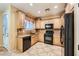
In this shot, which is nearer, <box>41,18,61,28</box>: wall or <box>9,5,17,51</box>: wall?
<box>9,5,17,51</box>: wall

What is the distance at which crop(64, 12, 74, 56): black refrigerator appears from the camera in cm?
152

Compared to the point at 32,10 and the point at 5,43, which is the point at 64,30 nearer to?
the point at 32,10

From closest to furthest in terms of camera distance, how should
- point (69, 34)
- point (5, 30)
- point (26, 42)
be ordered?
point (69, 34)
point (5, 30)
point (26, 42)

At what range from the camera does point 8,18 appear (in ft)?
5.80

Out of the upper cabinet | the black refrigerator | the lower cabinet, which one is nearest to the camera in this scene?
the black refrigerator

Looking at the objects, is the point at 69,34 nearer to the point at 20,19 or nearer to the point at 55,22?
the point at 55,22

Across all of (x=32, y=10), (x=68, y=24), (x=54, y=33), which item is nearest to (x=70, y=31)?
(x=68, y=24)

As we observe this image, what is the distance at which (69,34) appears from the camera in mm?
1564

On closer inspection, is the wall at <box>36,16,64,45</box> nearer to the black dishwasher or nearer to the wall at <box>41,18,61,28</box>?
the wall at <box>41,18,61,28</box>

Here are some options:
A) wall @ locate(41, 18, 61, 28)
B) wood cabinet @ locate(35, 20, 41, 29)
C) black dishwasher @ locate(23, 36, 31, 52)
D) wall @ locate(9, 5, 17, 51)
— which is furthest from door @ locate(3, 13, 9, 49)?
wall @ locate(41, 18, 61, 28)

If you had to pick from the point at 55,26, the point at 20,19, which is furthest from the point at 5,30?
the point at 55,26

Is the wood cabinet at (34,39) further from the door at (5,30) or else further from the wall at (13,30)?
the door at (5,30)

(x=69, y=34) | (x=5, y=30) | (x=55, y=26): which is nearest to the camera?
(x=69, y=34)

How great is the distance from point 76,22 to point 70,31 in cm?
20
